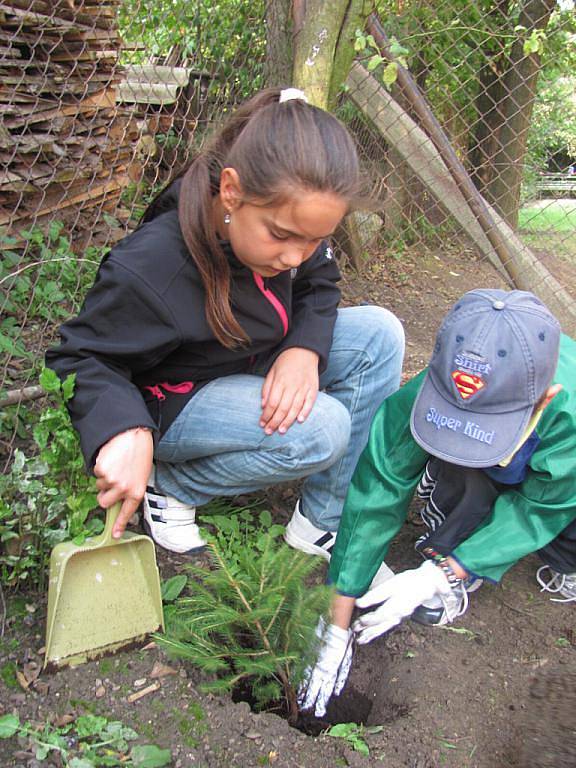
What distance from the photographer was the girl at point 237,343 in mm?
1561

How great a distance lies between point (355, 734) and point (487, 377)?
2.80 ft

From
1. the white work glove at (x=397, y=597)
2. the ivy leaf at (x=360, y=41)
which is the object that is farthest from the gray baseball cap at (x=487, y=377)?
the ivy leaf at (x=360, y=41)

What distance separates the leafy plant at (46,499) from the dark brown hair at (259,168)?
420 mm

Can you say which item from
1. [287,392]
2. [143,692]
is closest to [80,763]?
[143,692]

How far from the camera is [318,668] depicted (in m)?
1.77

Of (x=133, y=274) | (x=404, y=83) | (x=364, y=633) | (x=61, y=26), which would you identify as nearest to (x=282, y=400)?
(x=133, y=274)

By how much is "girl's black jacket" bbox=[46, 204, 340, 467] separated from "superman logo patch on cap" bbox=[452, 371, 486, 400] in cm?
53

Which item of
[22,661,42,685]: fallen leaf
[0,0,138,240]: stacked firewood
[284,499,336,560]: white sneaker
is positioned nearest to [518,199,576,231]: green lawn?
[0,0,138,240]: stacked firewood

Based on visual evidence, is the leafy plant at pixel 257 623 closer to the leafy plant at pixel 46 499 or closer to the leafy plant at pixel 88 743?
the leafy plant at pixel 88 743

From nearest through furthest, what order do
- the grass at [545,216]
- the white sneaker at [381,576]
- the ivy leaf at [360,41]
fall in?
the white sneaker at [381,576]
the ivy leaf at [360,41]
the grass at [545,216]

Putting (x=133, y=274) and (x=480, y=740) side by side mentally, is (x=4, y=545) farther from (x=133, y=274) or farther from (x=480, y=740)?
(x=480, y=740)

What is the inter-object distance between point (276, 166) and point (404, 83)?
1.43m

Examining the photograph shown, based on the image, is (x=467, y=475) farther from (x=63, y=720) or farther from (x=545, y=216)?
(x=545, y=216)

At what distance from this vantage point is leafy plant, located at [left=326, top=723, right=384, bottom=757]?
156 cm
